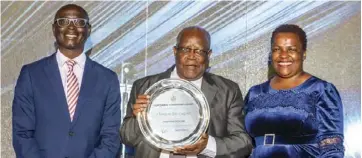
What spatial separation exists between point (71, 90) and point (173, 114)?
834 mm

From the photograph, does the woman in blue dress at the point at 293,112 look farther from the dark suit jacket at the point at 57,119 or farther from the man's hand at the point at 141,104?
the dark suit jacket at the point at 57,119

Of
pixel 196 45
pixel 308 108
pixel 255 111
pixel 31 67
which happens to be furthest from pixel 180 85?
pixel 31 67

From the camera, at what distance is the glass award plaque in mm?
3385

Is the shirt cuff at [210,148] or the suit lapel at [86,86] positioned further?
the suit lapel at [86,86]

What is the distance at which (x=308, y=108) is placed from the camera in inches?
138

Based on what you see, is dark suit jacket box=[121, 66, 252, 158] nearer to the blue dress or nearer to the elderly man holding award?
the elderly man holding award

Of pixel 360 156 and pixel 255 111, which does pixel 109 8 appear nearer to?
pixel 255 111

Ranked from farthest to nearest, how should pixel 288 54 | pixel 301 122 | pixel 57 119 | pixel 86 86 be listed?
pixel 86 86 → pixel 57 119 → pixel 288 54 → pixel 301 122

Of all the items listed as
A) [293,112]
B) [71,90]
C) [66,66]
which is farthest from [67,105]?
[293,112]

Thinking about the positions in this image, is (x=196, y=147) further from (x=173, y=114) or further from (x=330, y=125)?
(x=330, y=125)

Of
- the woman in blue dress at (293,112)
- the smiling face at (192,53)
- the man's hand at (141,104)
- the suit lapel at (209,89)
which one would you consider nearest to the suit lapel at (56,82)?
the man's hand at (141,104)

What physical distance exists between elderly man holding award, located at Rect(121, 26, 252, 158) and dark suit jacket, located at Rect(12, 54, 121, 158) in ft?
1.01

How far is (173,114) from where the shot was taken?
3.40 metres

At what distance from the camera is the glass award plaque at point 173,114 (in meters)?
3.38
